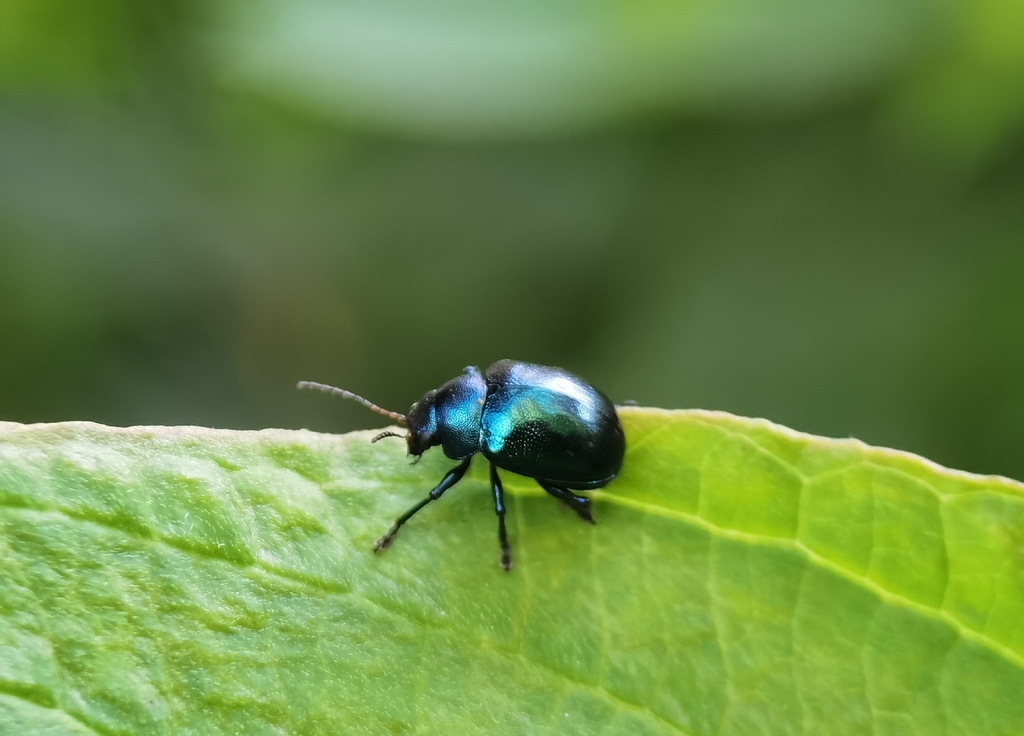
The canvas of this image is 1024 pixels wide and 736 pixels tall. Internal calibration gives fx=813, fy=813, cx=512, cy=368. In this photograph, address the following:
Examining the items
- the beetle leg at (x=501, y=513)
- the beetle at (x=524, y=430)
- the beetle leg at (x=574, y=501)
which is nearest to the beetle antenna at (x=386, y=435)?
the beetle at (x=524, y=430)

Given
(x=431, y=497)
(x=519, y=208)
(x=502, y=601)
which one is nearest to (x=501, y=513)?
(x=431, y=497)

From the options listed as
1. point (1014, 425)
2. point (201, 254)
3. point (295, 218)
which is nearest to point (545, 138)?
point (295, 218)

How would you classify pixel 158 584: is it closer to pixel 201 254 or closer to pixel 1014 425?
pixel 1014 425

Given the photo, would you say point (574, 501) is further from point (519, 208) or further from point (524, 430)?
point (519, 208)

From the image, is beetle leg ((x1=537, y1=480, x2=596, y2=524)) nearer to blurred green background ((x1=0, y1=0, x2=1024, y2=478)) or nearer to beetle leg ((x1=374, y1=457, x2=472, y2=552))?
beetle leg ((x1=374, y1=457, x2=472, y2=552))

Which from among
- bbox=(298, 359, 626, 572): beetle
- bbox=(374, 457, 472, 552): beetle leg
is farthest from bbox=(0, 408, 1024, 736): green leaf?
bbox=(298, 359, 626, 572): beetle

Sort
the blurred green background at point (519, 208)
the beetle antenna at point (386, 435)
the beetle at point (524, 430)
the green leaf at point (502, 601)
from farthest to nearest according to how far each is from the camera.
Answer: the blurred green background at point (519, 208), the beetle at point (524, 430), the beetle antenna at point (386, 435), the green leaf at point (502, 601)

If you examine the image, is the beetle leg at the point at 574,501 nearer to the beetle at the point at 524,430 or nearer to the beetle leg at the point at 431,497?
the beetle at the point at 524,430
